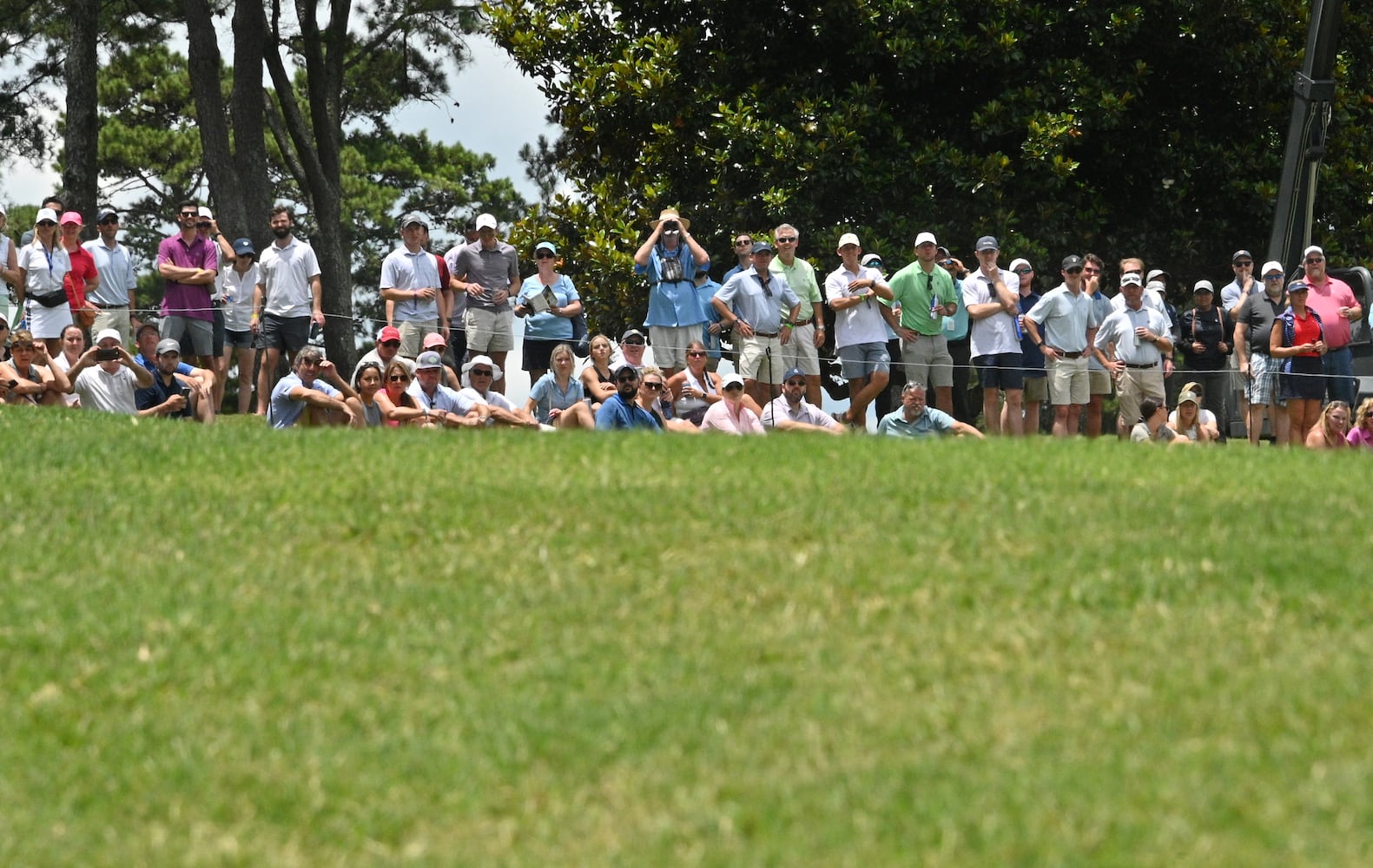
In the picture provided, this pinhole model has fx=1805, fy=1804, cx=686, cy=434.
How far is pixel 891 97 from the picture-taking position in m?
23.5

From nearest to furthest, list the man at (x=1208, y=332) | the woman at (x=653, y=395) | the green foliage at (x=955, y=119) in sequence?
the woman at (x=653, y=395), the man at (x=1208, y=332), the green foliage at (x=955, y=119)

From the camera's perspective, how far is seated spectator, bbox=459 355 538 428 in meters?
15.5

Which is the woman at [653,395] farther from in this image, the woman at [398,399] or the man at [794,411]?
the woman at [398,399]

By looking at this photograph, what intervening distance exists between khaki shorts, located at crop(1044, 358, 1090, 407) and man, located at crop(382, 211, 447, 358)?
5.76m

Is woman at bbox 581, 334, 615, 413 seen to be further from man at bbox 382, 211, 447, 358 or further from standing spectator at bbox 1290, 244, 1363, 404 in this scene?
standing spectator at bbox 1290, 244, 1363, 404

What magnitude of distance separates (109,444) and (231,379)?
25207 millimetres

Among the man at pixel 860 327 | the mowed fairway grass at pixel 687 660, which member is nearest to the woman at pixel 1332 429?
the man at pixel 860 327

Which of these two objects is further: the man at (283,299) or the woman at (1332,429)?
the man at (283,299)

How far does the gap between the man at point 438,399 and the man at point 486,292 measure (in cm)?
190

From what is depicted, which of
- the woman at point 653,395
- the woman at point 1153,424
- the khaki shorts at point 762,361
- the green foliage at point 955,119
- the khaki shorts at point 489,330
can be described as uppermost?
the green foliage at point 955,119

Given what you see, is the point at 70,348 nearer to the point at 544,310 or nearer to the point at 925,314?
the point at 544,310

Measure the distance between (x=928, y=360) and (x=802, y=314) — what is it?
4.12 ft

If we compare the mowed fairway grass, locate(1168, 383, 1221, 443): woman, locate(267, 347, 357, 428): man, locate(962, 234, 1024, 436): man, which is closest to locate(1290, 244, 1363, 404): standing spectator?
locate(1168, 383, 1221, 443): woman

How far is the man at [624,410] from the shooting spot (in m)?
15.2
